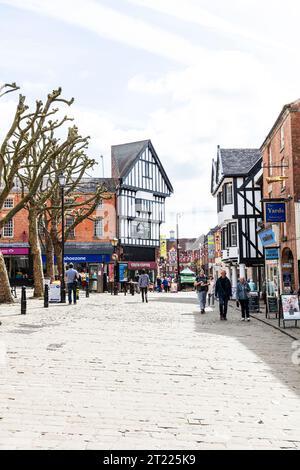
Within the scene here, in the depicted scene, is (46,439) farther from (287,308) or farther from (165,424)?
(287,308)

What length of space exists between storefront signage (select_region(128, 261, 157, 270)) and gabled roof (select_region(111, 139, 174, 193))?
30.6ft

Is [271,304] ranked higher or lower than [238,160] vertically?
lower

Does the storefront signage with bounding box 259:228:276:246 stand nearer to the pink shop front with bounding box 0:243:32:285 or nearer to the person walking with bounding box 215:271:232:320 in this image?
the person walking with bounding box 215:271:232:320

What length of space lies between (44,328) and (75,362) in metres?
5.85

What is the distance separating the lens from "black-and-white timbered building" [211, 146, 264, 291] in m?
36.8

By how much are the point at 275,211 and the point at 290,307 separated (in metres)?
9.14

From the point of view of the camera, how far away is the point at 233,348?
11234 millimetres

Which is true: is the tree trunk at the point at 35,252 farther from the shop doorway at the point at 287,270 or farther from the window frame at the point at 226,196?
the window frame at the point at 226,196

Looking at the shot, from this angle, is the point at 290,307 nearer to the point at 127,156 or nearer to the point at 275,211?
the point at 275,211

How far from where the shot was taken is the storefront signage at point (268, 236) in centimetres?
2706

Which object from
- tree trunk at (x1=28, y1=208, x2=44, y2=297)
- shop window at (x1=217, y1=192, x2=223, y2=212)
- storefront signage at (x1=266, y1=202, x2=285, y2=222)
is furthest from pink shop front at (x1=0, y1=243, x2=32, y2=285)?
storefront signage at (x1=266, y1=202, x2=285, y2=222)

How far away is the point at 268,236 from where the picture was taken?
1097 inches

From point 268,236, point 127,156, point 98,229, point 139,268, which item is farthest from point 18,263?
point 268,236

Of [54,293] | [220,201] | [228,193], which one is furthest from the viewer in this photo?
[220,201]
